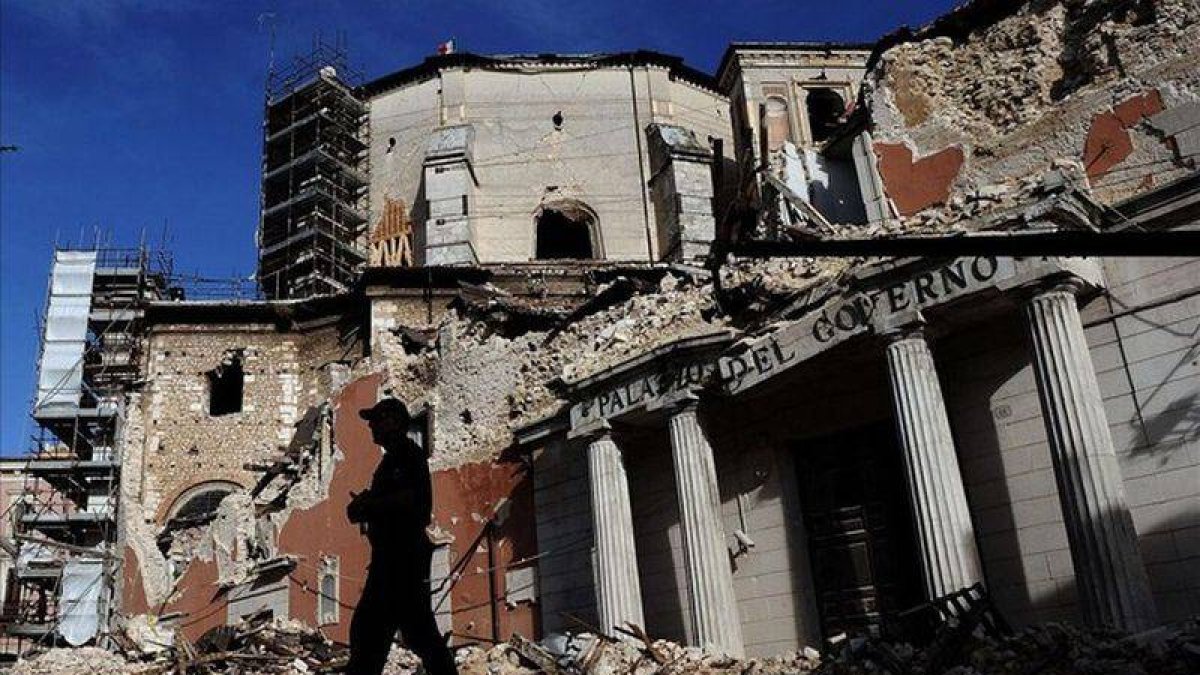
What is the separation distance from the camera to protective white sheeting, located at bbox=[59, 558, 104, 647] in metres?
27.6

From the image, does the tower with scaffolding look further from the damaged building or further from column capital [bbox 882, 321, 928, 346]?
column capital [bbox 882, 321, 928, 346]

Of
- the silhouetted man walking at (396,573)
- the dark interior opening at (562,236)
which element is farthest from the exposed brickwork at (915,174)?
the dark interior opening at (562,236)

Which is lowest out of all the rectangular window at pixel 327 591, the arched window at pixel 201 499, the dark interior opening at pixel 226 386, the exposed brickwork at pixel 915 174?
the rectangular window at pixel 327 591

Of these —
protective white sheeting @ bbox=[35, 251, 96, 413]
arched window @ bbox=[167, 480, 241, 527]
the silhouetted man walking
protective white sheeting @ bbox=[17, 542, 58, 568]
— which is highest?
protective white sheeting @ bbox=[35, 251, 96, 413]

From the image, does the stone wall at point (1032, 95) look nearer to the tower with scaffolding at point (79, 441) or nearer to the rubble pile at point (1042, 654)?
the rubble pile at point (1042, 654)

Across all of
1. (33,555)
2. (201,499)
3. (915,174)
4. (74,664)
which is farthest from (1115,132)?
(33,555)

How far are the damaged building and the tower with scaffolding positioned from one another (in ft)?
0.43

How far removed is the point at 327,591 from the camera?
2008 cm

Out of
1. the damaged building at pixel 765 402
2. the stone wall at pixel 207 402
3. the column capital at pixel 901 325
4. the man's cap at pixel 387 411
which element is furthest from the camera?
the stone wall at pixel 207 402

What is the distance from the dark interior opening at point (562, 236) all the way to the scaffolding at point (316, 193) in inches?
237

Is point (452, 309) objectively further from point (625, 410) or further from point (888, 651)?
point (888, 651)

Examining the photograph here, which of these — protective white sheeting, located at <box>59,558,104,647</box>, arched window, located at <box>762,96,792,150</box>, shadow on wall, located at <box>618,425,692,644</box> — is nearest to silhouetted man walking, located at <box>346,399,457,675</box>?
shadow on wall, located at <box>618,425,692,644</box>

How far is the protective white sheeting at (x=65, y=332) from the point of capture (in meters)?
31.1

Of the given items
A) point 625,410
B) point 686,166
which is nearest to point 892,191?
point 625,410
